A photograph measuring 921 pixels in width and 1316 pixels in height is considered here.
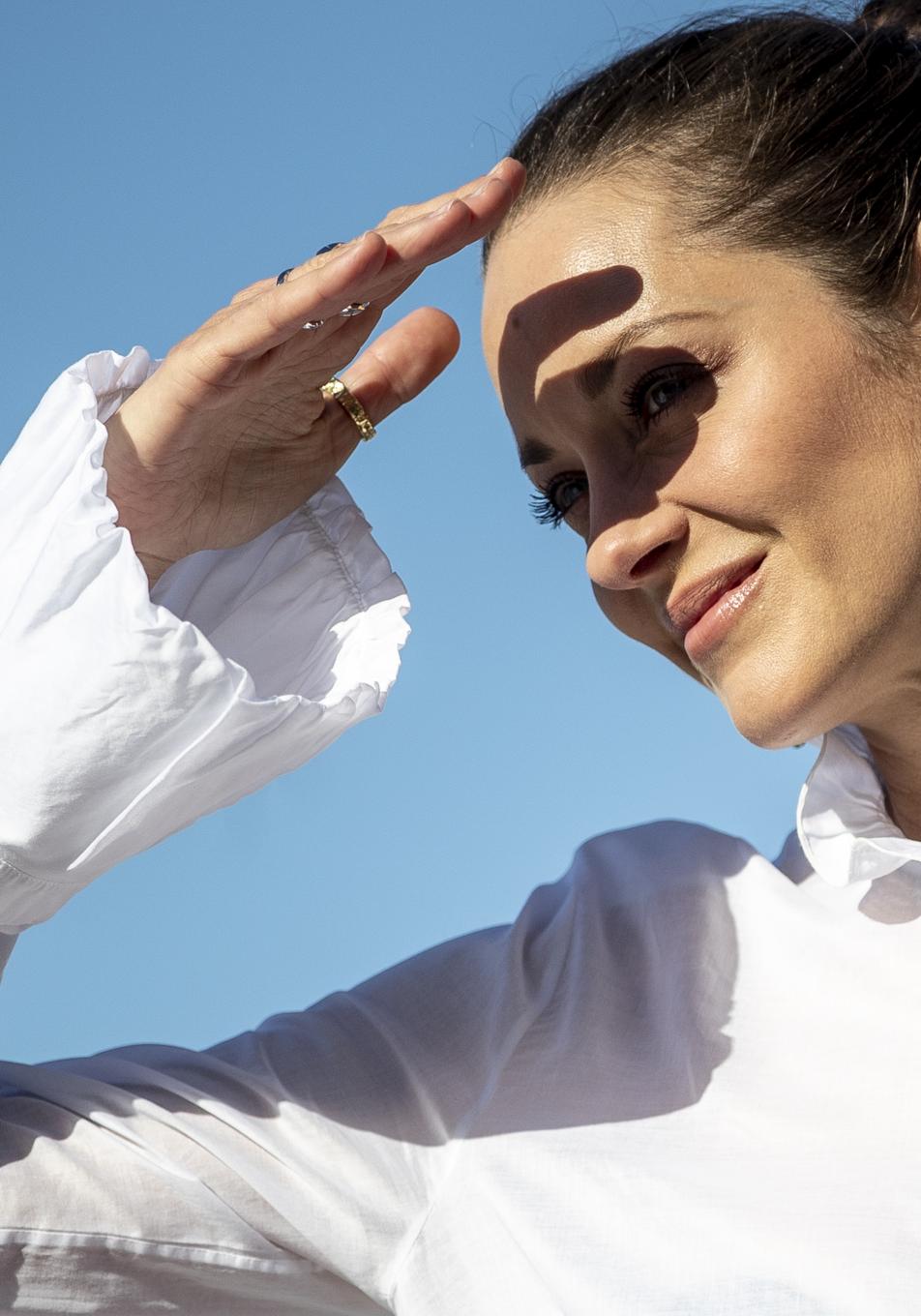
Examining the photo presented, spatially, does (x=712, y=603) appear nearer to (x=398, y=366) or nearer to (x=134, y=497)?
(x=398, y=366)

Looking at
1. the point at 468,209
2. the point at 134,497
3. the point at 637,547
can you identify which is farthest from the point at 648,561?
the point at 134,497

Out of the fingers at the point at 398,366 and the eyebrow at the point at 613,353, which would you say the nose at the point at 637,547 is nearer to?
the eyebrow at the point at 613,353

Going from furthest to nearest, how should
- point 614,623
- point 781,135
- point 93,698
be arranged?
point 614,623, point 781,135, point 93,698

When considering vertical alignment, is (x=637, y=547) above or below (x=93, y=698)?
below

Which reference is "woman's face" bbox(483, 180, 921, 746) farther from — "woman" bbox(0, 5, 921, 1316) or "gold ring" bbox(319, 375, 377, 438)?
"gold ring" bbox(319, 375, 377, 438)

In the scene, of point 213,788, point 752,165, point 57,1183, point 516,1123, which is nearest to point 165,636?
point 213,788

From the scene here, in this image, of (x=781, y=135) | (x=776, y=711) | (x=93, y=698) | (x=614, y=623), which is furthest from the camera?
(x=614, y=623)

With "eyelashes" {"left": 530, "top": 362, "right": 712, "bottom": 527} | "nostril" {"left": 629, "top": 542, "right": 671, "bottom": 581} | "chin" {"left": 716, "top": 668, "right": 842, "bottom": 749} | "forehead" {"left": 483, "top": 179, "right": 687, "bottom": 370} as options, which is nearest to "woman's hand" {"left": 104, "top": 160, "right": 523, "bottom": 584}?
"forehead" {"left": 483, "top": 179, "right": 687, "bottom": 370}

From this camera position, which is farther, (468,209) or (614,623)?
(614,623)

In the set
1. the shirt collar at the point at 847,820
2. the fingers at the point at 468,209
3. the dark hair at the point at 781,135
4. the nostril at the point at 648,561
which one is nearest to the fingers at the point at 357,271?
the fingers at the point at 468,209

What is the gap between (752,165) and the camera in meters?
1.64

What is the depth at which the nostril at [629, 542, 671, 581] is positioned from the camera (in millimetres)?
1598

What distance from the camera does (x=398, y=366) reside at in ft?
5.73

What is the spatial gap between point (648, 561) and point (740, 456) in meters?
0.17
